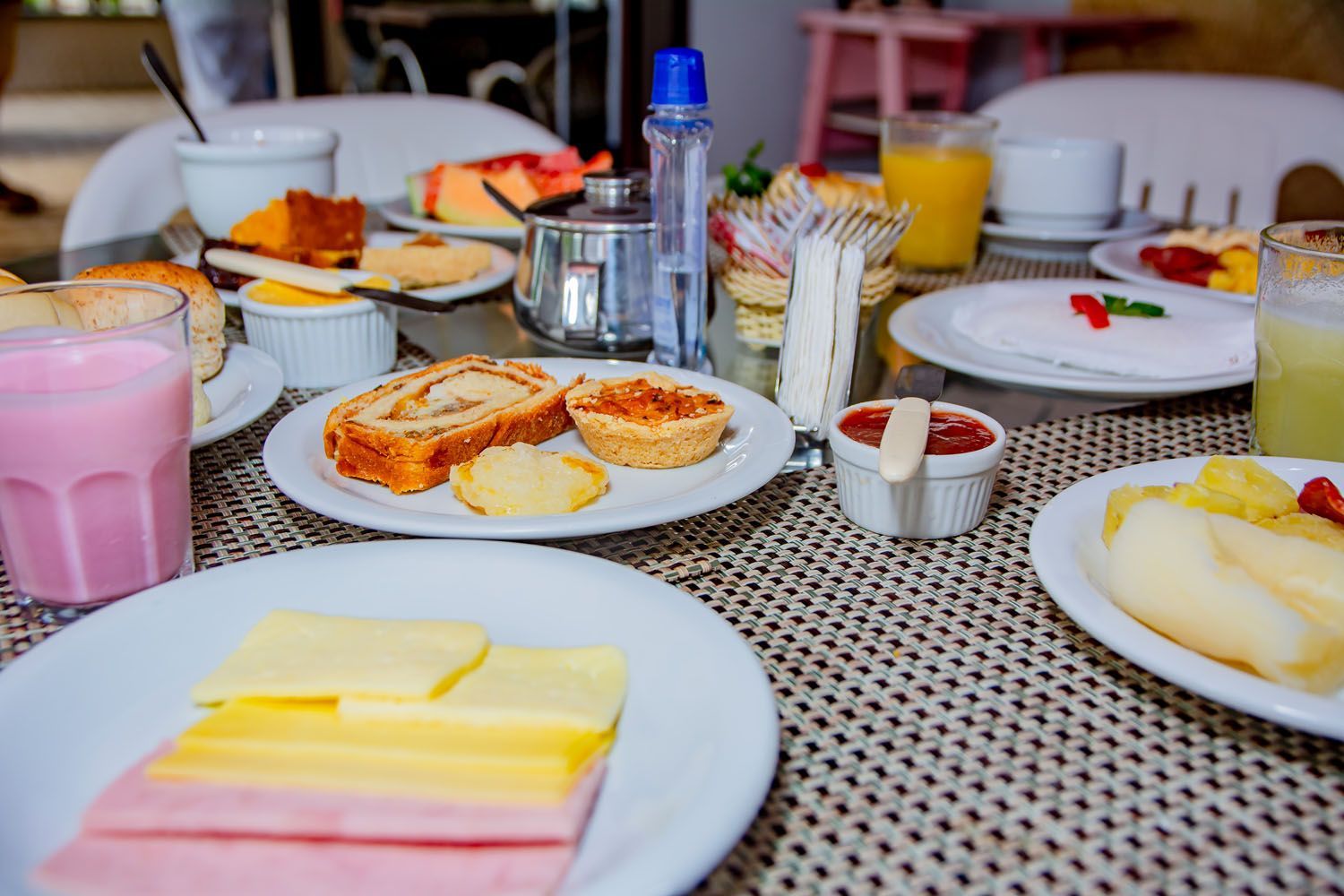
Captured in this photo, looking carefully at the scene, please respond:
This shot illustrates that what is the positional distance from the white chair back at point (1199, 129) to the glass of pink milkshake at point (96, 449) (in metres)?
2.10

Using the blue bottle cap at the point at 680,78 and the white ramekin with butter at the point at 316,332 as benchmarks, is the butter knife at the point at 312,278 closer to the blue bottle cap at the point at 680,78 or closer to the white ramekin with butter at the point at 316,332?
the white ramekin with butter at the point at 316,332

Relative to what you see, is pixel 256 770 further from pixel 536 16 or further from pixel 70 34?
pixel 70 34

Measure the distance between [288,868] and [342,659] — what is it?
0.44ft

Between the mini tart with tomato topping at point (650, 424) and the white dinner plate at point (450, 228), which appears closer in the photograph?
the mini tart with tomato topping at point (650, 424)

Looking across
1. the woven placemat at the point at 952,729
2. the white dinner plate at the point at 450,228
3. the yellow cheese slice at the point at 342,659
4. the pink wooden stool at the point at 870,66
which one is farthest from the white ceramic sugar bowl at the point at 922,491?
the pink wooden stool at the point at 870,66

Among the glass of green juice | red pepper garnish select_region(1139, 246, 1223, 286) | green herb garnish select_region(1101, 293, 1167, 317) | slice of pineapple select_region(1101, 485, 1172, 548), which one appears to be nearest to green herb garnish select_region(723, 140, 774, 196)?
green herb garnish select_region(1101, 293, 1167, 317)

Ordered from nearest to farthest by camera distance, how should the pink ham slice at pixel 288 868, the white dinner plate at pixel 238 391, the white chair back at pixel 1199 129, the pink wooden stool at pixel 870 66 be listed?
the pink ham slice at pixel 288 868
the white dinner plate at pixel 238 391
the white chair back at pixel 1199 129
the pink wooden stool at pixel 870 66

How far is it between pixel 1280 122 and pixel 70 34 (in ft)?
46.2

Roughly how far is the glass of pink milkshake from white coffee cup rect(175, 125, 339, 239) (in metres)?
0.81

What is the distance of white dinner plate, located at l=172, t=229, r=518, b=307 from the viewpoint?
57.0 inches

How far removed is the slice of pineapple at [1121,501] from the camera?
2.48ft

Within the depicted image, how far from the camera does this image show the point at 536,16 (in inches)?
238

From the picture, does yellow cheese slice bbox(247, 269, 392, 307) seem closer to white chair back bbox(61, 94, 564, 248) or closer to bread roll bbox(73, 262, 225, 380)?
bread roll bbox(73, 262, 225, 380)

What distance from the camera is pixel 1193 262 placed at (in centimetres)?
157
